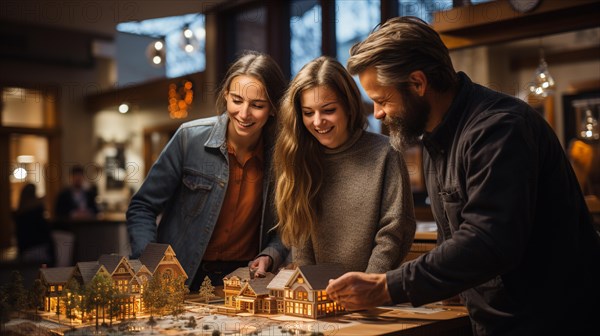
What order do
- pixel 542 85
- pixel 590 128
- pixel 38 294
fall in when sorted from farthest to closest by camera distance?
pixel 590 128 → pixel 542 85 → pixel 38 294

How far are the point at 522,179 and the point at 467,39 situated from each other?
2936 millimetres

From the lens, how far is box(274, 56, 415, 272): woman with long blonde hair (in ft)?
7.20

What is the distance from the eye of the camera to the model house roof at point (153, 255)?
7.46 ft

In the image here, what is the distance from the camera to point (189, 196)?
2.63 m

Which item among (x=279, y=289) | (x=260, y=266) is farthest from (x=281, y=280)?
(x=260, y=266)

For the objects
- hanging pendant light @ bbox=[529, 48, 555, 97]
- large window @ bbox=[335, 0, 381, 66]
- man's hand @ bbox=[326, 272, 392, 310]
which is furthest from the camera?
large window @ bbox=[335, 0, 381, 66]

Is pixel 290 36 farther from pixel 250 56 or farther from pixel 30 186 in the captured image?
pixel 250 56

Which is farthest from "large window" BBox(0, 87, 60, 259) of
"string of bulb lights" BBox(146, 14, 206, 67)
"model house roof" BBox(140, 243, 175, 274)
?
"model house roof" BBox(140, 243, 175, 274)

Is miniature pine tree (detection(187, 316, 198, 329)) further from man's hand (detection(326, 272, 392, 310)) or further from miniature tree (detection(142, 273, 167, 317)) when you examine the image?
man's hand (detection(326, 272, 392, 310))

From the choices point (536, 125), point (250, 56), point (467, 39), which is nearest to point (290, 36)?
point (467, 39)

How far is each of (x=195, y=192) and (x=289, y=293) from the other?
0.78 metres

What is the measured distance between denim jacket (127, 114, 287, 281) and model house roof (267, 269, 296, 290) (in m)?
0.42

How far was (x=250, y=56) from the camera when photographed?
2.65 m

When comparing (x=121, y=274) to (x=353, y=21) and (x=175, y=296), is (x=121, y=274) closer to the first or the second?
(x=175, y=296)
